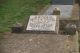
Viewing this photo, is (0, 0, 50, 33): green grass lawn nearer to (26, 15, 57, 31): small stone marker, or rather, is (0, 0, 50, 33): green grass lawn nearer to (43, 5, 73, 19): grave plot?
(43, 5, 73, 19): grave plot

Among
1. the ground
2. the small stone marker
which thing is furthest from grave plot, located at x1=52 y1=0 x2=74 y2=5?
the ground

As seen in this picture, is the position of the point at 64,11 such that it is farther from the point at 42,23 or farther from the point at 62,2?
the point at 42,23

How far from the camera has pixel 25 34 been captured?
16.6ft

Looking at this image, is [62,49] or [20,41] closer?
[62,49]

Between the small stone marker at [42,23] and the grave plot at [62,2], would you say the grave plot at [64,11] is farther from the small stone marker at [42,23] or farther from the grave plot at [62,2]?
the small stone marker at [42,23]

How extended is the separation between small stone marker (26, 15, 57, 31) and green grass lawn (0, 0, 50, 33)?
626 mm

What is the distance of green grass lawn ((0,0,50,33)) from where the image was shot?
6.04 meters

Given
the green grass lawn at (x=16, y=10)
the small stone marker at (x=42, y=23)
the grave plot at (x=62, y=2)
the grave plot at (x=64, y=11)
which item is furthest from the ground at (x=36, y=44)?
the grave plot at (x=62, y=2)

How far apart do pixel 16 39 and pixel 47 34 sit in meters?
0.61

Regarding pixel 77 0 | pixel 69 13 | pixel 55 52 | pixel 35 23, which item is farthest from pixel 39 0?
pixel 55 52

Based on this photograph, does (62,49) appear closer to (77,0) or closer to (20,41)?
(20,41)

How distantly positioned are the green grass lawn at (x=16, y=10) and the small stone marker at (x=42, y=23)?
24.7 inches

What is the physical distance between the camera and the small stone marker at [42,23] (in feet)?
16.6

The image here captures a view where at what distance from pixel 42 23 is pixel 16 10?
1881 mm
